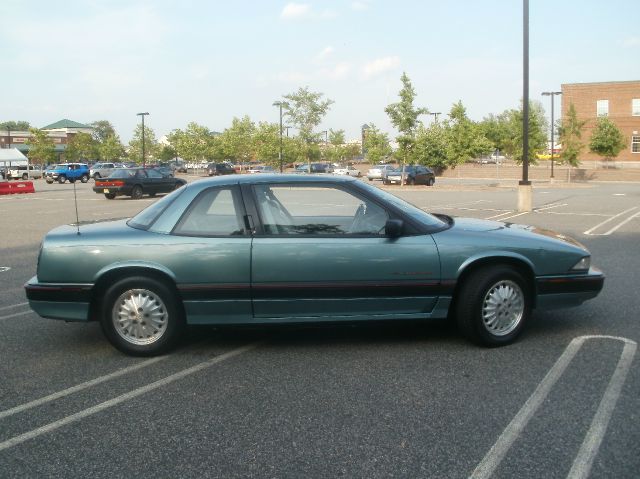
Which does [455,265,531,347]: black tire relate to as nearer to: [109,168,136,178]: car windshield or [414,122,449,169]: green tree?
[109,168,136,178]: car windshield

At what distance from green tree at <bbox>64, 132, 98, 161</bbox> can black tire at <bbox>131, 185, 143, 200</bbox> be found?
230ft

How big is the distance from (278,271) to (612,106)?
72.5 meters

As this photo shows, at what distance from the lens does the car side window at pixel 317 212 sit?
521cm

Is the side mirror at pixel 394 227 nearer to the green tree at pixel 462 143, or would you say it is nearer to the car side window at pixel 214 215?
the car side window at pixel 214 215

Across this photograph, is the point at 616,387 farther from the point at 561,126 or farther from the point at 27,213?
the point at 561,126

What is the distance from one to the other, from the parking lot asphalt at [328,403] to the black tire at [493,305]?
18 centimetres

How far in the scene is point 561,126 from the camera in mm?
46688

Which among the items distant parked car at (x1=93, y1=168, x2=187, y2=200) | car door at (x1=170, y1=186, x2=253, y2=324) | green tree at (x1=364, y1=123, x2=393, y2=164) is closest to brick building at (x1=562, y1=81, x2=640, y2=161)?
green tree at (x1=364, y1=123, x2=393, y2=164)

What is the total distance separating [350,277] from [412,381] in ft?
3.20

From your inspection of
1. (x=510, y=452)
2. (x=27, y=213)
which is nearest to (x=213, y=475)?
(x=510, y=452)

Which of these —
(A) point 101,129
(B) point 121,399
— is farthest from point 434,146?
(A) point 101,129

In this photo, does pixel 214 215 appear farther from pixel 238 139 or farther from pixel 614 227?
pixel 238 139

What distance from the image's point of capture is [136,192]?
1147 inches

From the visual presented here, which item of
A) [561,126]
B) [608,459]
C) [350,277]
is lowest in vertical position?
[608,459]
